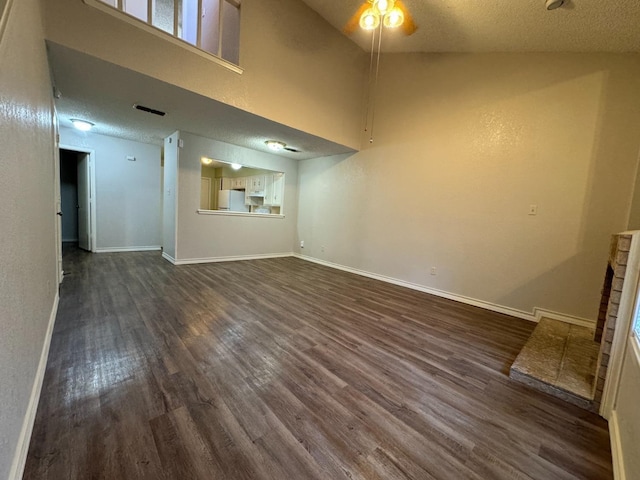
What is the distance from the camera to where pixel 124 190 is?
5605mm

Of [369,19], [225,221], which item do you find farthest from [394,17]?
[225,221]

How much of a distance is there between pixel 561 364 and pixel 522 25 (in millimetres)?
3364

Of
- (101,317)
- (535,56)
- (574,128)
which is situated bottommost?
(101,317)

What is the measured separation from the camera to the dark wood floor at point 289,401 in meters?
1.16

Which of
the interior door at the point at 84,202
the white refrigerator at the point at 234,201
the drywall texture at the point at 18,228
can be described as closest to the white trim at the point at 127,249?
the interior door at the point at 84,202

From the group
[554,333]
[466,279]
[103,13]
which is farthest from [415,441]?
[103,13]

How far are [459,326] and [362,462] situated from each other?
6.99ft

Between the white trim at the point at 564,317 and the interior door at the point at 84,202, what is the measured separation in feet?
26.4

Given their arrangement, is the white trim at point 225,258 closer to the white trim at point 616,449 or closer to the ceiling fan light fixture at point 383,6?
the ceiling fan light fixture at point 383,6

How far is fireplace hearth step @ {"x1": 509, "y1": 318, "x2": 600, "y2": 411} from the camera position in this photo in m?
1.70

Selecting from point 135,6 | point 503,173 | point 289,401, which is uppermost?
point 135,6

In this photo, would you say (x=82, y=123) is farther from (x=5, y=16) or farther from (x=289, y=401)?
(x=289, y=401)

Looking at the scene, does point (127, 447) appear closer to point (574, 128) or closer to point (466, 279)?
point (466, 279)

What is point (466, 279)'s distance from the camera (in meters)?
3.62
